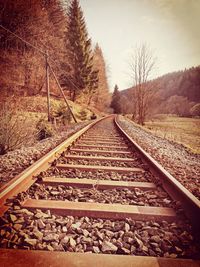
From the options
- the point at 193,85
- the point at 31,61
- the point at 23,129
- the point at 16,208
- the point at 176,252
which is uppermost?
the point at 193,85

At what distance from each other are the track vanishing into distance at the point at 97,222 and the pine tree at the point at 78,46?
2273 cm

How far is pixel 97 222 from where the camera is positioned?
4.98 ft

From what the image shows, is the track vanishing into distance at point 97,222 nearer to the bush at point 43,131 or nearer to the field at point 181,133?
the bush at point 43,131

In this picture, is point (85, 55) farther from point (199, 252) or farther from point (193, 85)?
point (193, 85)

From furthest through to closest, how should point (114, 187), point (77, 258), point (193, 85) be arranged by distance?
1. point (193, 85)
2. point (114, 187)
3. point (77, 258)

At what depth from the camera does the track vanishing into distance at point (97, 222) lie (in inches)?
44.1

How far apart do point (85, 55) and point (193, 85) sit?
10706 cm

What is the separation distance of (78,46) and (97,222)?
26.0 m

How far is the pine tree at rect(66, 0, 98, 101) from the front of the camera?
23875mm

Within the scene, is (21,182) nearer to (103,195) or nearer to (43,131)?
(103,195)

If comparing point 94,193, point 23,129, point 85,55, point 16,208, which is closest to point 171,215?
point 94,193

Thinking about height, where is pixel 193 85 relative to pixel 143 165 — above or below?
above

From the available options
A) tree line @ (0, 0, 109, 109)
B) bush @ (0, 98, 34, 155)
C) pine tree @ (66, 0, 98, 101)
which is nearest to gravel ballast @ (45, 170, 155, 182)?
bush @ (0, 98, 34, 155)

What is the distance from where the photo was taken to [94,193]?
1984 mm
